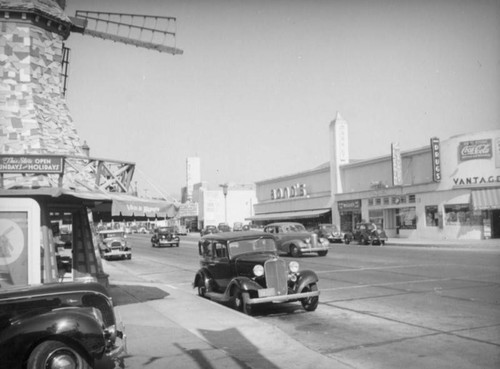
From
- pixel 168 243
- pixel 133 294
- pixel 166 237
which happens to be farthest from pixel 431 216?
pixel 133 294

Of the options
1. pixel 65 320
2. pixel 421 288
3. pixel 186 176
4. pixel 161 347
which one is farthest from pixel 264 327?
pixel 186 176

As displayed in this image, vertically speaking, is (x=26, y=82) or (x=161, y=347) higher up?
(x=26, y=82)

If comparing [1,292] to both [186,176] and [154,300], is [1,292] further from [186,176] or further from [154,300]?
[186,176]

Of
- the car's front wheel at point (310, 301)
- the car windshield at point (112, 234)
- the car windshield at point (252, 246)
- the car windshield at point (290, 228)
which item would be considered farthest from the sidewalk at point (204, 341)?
the car windshield at point (112, 234)

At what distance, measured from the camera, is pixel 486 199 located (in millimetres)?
31016

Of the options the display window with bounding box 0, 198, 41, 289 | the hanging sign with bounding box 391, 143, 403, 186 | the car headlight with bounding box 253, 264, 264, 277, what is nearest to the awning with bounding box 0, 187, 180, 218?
the display window with bounding box 0, 198, 41, 289

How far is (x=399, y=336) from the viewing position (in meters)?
7.21

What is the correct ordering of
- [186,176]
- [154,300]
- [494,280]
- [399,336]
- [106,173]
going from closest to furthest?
[399,336], [106,173], [154,300], [494,280], [186,176]

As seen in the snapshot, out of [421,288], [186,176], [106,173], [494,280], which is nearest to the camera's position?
[106,173]

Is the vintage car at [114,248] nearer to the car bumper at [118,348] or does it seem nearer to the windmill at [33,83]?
the windmill at [33,83]

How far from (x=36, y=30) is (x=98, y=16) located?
29.1ft

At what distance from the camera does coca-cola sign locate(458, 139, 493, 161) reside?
31469 millimetres

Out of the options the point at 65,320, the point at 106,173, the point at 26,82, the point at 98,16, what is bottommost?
the point at 65,320

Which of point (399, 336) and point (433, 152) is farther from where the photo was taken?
point (433, 152)
